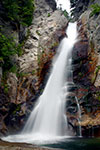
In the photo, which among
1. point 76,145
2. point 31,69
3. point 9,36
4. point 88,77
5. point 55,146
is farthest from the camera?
point 31,69

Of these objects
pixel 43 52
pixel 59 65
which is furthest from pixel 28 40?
pixel 59 65

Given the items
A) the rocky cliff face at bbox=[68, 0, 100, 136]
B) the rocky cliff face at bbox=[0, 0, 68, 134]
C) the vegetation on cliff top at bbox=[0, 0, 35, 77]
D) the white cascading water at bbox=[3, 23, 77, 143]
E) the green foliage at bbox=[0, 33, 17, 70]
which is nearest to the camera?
the green foliage at bbox=[0, 33, 17, 70]

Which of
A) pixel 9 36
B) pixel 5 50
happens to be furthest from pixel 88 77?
pixel 9 36

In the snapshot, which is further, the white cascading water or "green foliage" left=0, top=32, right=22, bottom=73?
the white cascading water

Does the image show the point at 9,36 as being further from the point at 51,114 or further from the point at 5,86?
the point at 51,114

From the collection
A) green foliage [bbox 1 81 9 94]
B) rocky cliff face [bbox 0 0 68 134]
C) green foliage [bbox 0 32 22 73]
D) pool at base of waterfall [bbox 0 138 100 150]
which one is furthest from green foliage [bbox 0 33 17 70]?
pool at base of waterfall [bbox 0 138 100 150]

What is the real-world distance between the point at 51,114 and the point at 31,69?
5198 mm

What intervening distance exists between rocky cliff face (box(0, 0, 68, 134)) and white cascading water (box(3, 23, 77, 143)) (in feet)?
2.43

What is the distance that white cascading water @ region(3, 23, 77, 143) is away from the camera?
1146 centimetres

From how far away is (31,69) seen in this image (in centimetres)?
1534

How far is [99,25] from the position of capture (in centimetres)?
1786

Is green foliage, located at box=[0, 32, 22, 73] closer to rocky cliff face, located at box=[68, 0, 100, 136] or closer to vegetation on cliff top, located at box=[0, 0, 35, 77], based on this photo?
vegetation on cliff top, located at box=[0, 0, 35, 77]

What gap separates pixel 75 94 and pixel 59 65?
4.94 meters

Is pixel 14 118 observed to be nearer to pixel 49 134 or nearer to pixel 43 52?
pixel 49 134
